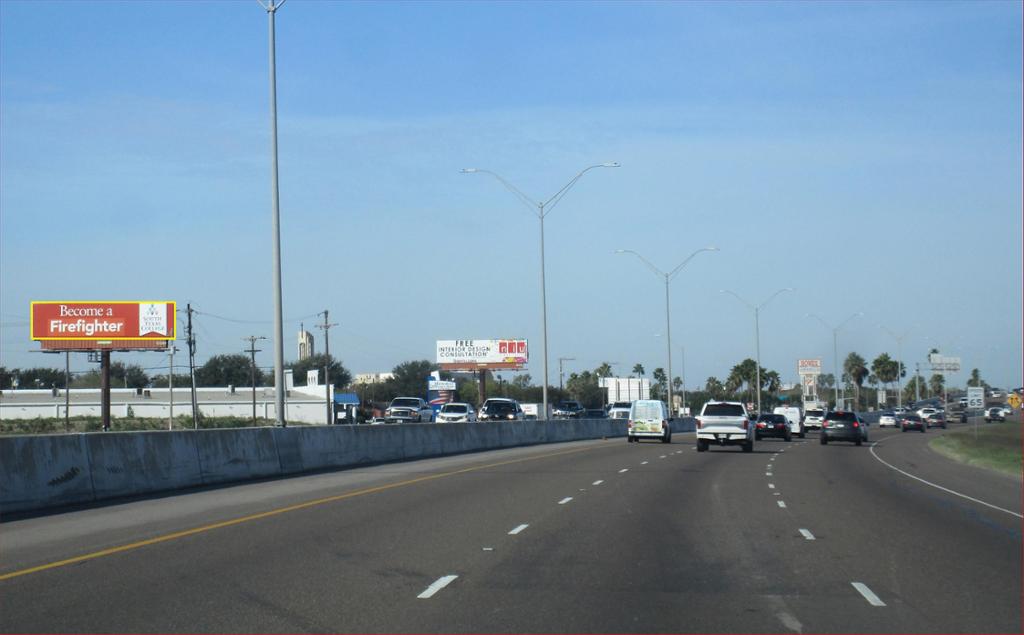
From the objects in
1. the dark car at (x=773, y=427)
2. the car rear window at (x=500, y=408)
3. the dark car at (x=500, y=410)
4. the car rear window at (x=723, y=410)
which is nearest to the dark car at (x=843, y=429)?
the dark car at (x=773, y=427)

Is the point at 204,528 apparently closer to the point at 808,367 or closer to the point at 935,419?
the point at 935,419

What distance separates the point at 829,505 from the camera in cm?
2119

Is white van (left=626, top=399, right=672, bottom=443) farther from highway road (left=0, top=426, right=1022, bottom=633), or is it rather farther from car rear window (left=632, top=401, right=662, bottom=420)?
highway road (left=0, top=426, right=1022, bottom=633)

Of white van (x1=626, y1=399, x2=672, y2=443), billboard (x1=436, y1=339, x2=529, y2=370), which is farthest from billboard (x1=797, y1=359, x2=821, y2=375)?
white van (x1=626, y1=399, x2=672, y2=443)

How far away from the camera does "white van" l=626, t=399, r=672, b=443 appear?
54.0m

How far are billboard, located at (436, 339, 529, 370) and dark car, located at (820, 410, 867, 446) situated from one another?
68029mm

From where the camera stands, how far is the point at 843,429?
2237 inches

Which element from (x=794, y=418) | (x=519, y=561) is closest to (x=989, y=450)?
(x=794, y=418)

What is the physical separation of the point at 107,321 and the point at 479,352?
152ft

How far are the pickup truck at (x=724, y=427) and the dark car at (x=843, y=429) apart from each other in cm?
1241

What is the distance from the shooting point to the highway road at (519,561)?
9.88 metres

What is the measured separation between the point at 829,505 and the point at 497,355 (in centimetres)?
10356

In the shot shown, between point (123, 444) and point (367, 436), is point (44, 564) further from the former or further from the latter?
point (367, 436)

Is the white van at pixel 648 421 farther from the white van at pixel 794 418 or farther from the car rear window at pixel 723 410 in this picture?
the white van at pixel 794 418
